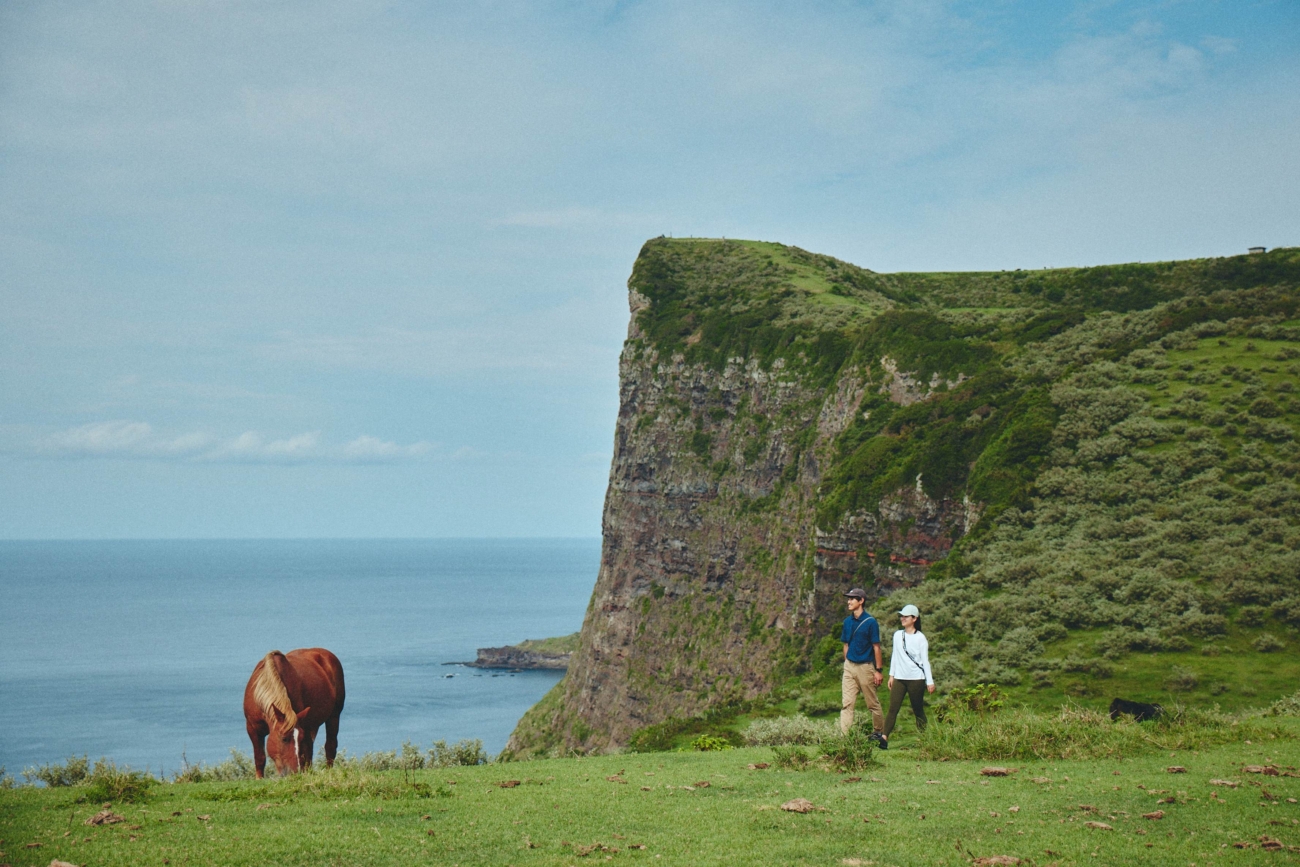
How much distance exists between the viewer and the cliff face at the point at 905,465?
1132 inches

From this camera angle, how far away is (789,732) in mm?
18266

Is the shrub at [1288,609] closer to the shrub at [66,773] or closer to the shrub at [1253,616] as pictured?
the shrub at [1253,616]

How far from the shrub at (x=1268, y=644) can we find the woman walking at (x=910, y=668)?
42.9 feet

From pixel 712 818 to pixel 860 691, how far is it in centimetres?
531

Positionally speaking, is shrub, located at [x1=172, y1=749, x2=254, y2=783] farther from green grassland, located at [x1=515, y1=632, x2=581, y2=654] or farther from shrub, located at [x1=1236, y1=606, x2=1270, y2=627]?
green grassland, located at [x1=515, y1=632, x2=581, y2=654]

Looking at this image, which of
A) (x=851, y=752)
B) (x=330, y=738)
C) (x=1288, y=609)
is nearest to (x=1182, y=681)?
(x=1288, y=609)

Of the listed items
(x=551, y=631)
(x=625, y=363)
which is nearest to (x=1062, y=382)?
(x=625, y=363)

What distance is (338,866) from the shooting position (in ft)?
27.1

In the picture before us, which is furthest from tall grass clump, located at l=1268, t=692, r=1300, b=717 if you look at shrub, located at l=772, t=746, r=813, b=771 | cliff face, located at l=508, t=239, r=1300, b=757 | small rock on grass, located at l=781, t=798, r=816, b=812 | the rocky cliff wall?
the rocky cliff wall

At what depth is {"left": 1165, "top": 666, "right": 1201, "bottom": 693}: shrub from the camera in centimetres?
2133

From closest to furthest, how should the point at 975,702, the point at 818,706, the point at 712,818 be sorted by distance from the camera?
the point at 712,818
the point at 975,702
the point at 818,706

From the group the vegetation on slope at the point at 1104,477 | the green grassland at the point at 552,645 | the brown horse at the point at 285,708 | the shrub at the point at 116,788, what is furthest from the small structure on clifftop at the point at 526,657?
the shrub at the point at 116,788

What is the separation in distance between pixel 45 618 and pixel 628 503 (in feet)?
597

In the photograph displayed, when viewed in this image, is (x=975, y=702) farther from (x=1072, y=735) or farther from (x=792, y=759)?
(x=792, y=759)
